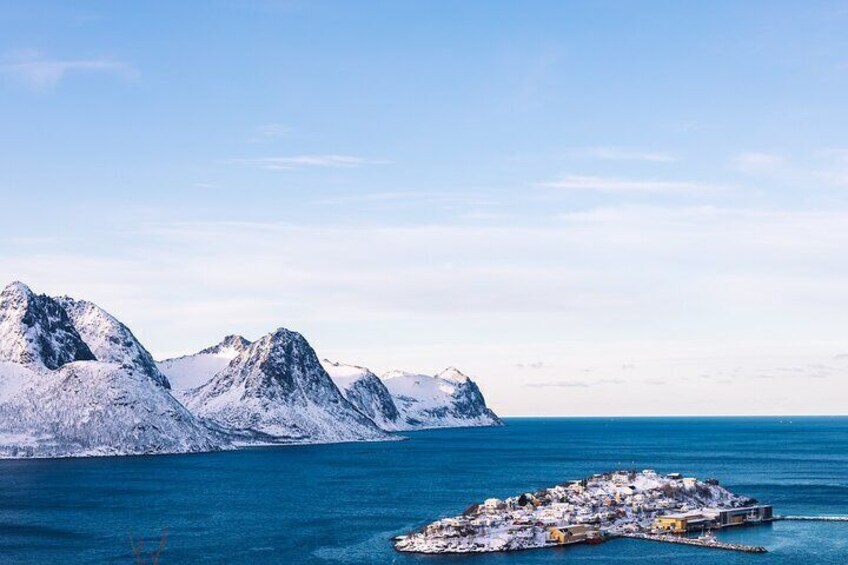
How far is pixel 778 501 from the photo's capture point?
19088cm

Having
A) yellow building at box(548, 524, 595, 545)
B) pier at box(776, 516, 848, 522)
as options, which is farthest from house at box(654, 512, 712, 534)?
pier at box(776, 516, 848, 522)

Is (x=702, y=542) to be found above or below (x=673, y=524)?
below

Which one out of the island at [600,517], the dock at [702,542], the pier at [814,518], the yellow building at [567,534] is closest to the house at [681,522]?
the island at [600,517]

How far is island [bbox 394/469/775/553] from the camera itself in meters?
140

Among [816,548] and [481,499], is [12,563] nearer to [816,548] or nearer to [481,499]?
[481,499]

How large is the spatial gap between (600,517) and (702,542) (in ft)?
62.1

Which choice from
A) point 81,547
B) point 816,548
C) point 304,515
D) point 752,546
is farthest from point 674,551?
point 81,547

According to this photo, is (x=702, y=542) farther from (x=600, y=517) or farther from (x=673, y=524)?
(x=600, y=517)

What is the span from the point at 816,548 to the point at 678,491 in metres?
37.9

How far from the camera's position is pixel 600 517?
156 m

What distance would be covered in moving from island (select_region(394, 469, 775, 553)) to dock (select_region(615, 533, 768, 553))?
0.47ft

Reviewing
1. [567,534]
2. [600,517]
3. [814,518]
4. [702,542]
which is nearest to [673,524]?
[600,517]

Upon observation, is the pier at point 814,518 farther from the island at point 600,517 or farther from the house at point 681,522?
the house at point 681,522

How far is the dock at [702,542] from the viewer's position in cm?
13662
